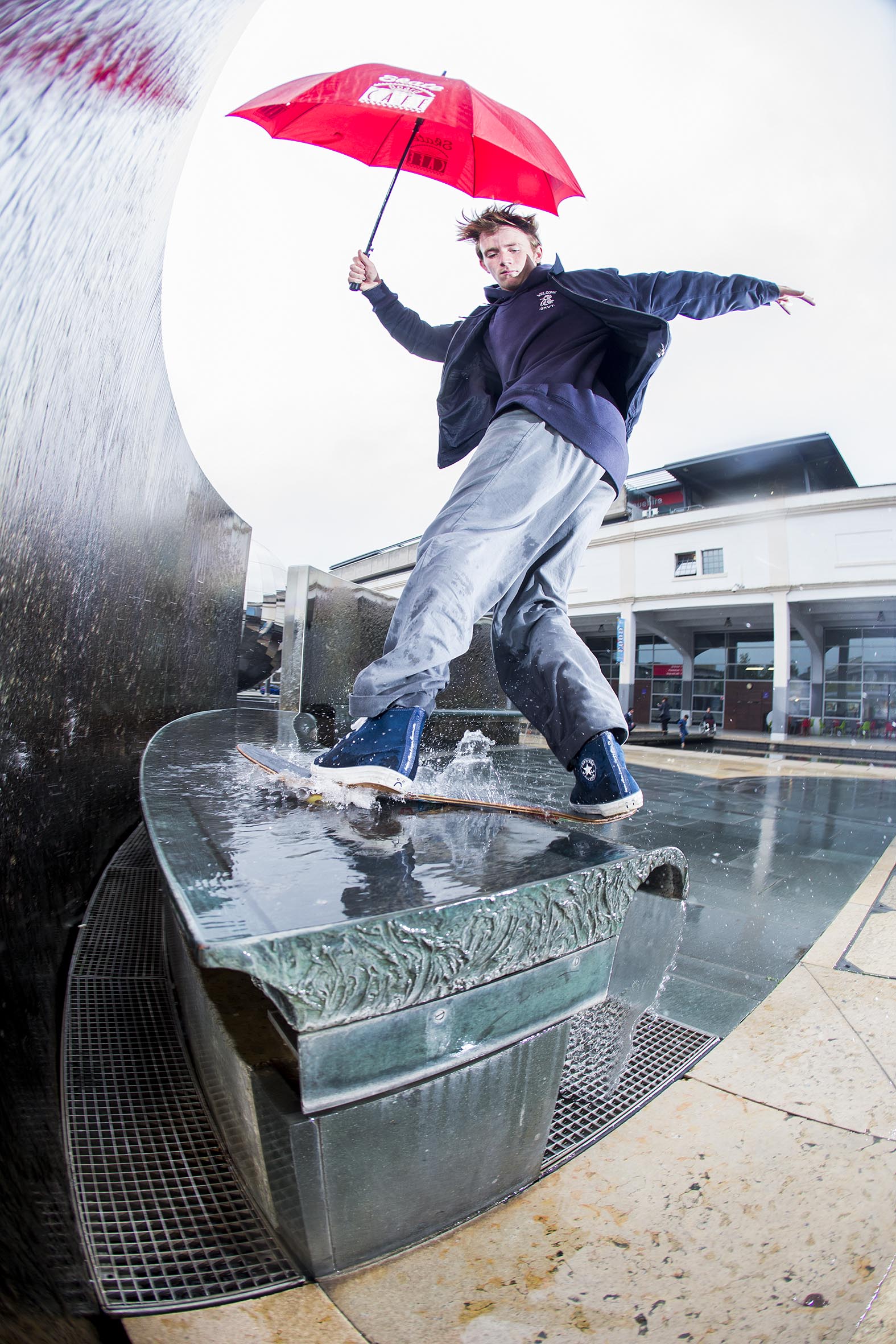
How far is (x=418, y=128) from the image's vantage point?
3.05 m

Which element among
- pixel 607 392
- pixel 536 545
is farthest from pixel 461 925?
pixel 607 392

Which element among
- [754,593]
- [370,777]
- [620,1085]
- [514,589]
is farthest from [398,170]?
[754,593]

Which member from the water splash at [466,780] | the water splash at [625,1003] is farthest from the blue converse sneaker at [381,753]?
Result: the water splash at [625,1003]

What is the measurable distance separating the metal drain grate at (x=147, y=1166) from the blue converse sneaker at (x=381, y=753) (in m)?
0.58

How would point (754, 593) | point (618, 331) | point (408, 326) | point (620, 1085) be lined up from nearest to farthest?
point (620, 1085) < point (618, 331) < point (408, 326) < point (754, 593)

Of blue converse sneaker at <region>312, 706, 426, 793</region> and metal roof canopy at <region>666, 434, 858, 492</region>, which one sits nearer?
blue converse sneaker at <region>312, 706, 426, 793</region>

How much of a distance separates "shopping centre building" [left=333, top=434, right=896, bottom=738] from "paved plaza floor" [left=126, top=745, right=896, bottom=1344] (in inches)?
904

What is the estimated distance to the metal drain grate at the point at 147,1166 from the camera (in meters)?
0.66

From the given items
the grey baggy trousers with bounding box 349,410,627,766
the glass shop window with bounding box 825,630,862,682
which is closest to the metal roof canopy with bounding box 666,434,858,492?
the glass shop window with bounding box 825,630,862,682

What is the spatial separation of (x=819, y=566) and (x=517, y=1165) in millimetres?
26495

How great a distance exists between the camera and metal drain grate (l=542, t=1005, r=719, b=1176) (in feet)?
3.04

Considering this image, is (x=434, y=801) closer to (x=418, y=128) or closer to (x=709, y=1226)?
(x=709, y=1226)

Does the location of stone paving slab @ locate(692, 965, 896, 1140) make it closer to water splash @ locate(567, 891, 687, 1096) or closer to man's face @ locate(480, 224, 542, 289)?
water splash @ locate(567, 891, 687, 1096)

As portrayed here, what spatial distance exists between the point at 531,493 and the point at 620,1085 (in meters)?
1.22
